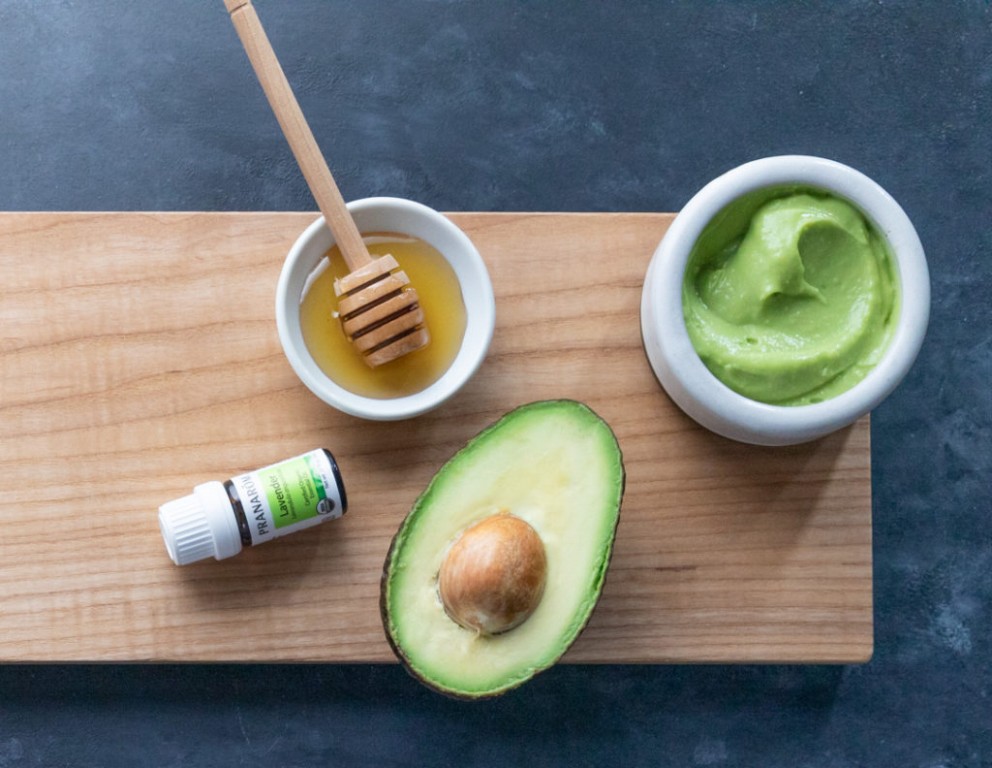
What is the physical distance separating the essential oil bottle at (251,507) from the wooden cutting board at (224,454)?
4cm

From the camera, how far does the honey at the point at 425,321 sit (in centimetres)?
78

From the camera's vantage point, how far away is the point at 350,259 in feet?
2.47

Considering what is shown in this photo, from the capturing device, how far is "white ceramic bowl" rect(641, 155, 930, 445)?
72 centimetres

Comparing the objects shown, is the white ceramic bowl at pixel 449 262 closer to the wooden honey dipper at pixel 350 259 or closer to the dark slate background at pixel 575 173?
the wooden honey dipper at pixel 350 259

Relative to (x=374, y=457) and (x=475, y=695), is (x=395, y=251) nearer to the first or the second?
(x=374, y=457)

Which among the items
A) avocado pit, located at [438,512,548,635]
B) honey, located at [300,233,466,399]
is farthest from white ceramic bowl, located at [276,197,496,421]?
avocado pit, located at [438,512,548,635]

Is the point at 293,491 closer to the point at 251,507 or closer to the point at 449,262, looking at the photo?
the point at 251,507

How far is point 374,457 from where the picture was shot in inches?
31.4

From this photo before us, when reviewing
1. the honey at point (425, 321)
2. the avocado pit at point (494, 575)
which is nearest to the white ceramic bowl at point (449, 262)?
the honey at point (425, 321)

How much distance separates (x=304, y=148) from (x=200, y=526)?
0.30 metres

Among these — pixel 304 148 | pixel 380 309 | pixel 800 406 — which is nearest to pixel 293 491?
pixel 380 309

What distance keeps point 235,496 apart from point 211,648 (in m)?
0.13

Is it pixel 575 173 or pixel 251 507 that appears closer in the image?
pixel 251 507

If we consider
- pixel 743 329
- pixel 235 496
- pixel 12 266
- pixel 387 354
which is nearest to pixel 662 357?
pixel 743 329
